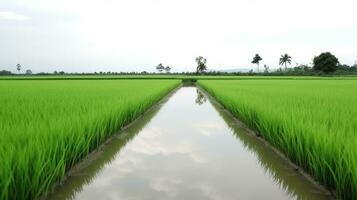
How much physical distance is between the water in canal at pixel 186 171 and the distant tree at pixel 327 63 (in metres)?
60.5

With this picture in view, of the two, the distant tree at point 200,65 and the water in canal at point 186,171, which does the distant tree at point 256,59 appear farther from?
the water in canal at point 186,171

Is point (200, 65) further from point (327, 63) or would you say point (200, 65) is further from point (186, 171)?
point (186, 171)

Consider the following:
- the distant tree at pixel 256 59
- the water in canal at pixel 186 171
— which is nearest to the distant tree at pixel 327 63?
the distant tree at pixel 256 59

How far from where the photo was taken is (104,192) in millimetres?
2822

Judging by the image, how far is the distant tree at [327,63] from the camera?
200 ft

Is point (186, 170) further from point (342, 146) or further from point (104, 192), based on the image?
point (342, 146)

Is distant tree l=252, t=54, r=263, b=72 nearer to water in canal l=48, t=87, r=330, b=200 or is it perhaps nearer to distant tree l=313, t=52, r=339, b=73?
distant tree l=313, t=52, r=339, b=73

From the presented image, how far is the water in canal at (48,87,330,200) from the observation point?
9.16 feet

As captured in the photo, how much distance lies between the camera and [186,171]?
3402 millimetres

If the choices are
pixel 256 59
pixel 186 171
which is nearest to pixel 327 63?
pixel 256 59

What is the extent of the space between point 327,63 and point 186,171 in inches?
2473

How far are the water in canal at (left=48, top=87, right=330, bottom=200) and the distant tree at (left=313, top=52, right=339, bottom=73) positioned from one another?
60.5 m

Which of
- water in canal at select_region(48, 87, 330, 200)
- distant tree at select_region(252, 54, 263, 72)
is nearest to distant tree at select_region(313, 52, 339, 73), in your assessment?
distant tree at select_region(252, 54, 263, 72)

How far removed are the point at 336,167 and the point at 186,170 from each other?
1.39 metres
